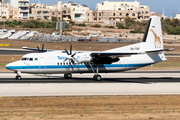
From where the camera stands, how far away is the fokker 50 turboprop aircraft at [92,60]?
31422mm

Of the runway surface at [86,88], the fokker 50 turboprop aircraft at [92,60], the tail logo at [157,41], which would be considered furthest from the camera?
the tail logo at [157,41]

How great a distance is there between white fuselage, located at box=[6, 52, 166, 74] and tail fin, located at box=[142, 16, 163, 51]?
4.54 feet

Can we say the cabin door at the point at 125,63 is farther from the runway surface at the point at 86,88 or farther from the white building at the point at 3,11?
the white building at the point at 3,11

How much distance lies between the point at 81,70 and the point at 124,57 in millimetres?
5565

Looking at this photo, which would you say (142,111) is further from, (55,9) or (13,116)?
(55,9)

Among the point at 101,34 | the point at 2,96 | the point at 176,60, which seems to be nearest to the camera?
the point at 2,96

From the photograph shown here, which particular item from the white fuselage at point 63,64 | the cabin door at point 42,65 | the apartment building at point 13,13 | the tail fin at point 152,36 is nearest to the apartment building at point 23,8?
the apartment building at point 13,13

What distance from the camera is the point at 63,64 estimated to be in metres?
32.6

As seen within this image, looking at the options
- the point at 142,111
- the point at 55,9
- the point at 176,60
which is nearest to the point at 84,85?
the point at 142,111

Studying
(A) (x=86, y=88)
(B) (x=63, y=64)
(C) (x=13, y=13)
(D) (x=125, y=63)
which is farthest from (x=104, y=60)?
(C) (x=13, y=13)

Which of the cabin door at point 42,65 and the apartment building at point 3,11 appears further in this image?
the apartment building at point 3,11

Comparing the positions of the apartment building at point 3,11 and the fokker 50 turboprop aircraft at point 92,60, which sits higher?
the apartment building at point 3,11

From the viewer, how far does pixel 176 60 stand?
6338 cm

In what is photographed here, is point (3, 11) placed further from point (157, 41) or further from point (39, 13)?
point (157, 41)
